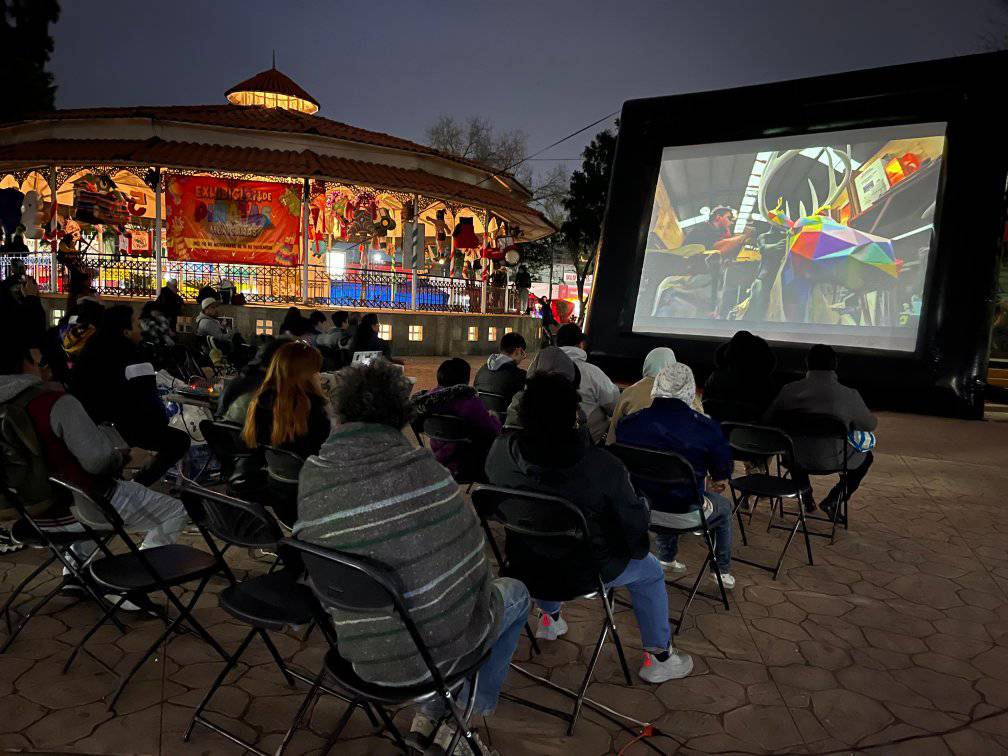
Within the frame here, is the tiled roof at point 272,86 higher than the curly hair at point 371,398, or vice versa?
the tiled roof at point 272,86

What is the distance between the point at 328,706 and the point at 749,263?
8.72 metres

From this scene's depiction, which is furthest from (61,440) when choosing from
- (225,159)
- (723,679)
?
(225,159)

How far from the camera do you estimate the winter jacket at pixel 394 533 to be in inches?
72.9

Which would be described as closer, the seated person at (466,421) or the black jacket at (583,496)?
the black jacket at (583,496)

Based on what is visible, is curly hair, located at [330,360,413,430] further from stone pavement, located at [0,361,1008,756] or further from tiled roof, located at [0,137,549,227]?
tiled roof, located at [0,137,549,227]

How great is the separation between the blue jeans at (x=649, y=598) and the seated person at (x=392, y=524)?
98cm

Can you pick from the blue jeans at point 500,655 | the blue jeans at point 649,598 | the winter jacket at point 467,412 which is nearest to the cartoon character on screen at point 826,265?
the winter jacket at point 467,412

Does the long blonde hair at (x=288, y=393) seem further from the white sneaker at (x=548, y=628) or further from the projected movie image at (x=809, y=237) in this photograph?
the projected movie image at (x=809, y=237)

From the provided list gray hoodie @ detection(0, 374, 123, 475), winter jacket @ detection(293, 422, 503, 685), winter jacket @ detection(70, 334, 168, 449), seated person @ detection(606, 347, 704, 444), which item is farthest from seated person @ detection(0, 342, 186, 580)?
seated person @ detection(606, 347, 704, 444)

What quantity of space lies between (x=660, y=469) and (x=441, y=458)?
1640mm

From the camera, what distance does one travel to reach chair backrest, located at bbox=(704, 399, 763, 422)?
16.6 feet

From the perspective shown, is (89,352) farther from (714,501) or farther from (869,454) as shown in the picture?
(869,454)

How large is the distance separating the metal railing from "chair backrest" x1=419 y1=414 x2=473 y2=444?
13.7 metres

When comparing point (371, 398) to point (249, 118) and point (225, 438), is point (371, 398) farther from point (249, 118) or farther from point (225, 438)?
point (249, 118)
